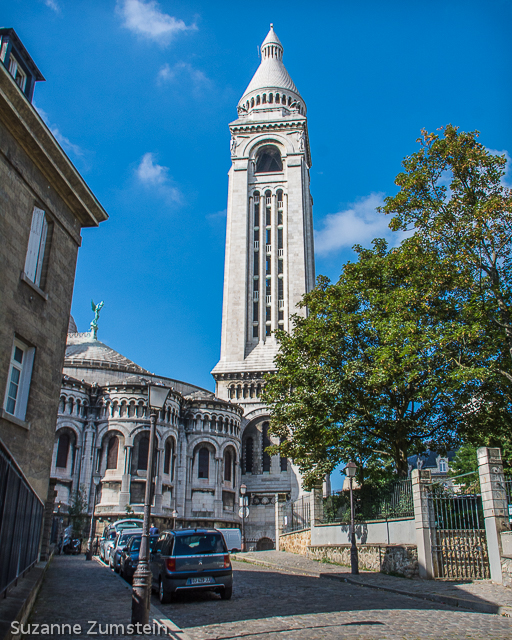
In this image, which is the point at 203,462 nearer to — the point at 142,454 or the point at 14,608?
the point at 142,454

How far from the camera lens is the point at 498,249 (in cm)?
1781

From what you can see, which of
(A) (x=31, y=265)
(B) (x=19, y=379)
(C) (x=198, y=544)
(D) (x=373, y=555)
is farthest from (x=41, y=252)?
(D) (x=373, y=555)

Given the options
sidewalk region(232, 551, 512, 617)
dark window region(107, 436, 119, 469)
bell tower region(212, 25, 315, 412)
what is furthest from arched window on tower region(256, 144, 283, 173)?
sidewalk region(232, 551, 512, 617)

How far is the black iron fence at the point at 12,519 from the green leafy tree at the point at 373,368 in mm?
12691

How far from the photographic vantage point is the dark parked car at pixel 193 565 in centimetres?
1152

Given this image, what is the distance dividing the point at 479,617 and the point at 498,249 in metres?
11.7

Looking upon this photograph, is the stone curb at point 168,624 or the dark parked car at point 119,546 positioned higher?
the dark parked car at point 119,546

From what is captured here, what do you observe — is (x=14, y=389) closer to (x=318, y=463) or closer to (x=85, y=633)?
(x=85, y=633)

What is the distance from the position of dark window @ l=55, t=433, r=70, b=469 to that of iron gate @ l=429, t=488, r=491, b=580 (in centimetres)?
3318

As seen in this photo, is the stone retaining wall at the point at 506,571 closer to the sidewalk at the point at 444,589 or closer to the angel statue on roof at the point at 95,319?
the sidewalk at the point at 444,589

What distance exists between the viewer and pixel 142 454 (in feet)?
142

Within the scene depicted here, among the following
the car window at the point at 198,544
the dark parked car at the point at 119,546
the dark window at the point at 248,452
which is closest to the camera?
the car window at the point at 198,544

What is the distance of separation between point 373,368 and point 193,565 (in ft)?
33.8

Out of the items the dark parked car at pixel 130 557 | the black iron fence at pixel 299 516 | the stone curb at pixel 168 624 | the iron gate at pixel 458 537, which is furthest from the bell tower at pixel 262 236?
the stone curb at pixel 168 624
